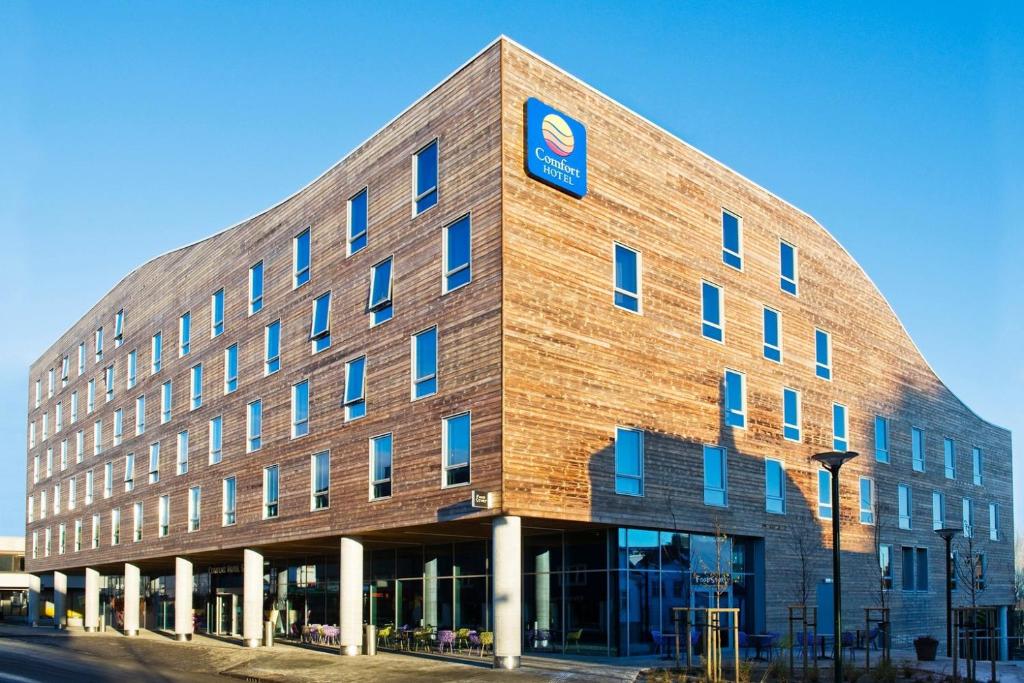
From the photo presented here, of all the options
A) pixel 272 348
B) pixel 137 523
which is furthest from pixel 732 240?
pixel 137 523

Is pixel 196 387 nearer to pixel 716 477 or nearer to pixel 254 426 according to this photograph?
pixel 254 426

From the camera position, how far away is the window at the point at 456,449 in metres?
25.1

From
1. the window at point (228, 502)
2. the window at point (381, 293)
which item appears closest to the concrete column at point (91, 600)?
the window at point (228, 502)

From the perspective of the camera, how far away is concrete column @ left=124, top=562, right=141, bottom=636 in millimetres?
46031

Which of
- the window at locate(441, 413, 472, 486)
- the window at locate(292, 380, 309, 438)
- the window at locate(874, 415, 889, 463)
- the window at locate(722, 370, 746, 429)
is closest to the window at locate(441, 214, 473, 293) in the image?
the window at locate(441, 413, 472, 486)

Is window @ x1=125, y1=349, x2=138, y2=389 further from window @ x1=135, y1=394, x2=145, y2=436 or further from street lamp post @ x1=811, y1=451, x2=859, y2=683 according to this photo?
street lamp post @ x1=811, y1=451, x2=859, y2=683

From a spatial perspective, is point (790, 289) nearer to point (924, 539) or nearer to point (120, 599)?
point (924, 539)

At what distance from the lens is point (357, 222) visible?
102ft

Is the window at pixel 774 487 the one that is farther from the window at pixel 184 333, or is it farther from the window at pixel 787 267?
the window at pixel 184 333

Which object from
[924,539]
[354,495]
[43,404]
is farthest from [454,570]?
[43,404]

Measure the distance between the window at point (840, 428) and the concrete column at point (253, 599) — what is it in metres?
20.0

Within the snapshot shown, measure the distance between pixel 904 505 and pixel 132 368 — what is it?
Answer: 109ft

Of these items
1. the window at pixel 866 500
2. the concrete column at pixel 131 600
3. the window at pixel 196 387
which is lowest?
the concrete column at pixel 131 600

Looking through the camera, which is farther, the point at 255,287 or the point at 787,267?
the point at 255,287
